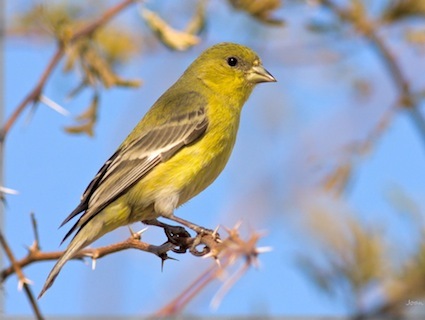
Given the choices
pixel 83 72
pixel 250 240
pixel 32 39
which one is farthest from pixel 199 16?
pixel 250 240

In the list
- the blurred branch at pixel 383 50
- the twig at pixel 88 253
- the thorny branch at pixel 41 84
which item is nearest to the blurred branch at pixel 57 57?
the thorny branch at pixel 41 84

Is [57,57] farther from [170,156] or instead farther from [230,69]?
[230,69]

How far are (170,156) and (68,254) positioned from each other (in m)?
1.09

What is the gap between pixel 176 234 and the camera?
13.8ft

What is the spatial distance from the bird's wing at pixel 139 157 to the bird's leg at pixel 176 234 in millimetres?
296

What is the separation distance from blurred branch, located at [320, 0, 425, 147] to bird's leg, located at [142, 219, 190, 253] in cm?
141

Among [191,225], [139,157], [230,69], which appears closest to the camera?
[191,225]

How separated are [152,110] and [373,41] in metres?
1.67

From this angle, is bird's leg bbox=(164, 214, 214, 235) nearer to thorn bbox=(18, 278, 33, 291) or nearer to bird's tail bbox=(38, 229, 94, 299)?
bird's tail bbox=(38, 229, 94, 299)

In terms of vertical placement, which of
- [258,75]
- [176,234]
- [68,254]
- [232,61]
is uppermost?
[232,61]

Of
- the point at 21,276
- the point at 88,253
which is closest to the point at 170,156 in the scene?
the point at 88,253

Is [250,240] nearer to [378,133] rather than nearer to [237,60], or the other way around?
[378,133]

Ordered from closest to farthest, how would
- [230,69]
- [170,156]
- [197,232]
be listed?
[197,232] < [170,156] < [230,69]

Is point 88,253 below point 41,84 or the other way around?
below
